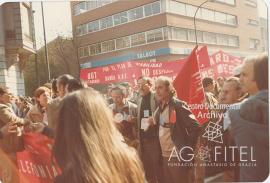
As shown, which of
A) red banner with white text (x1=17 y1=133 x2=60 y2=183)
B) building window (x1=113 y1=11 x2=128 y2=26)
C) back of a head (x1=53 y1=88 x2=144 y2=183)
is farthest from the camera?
red banner with white text (x1=17 y1=133 x2=60 y2=183)

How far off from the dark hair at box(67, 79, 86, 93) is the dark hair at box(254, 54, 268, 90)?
1086 millimetres

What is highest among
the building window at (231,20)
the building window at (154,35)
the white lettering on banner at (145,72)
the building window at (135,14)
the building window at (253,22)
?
the building window at (135,14)

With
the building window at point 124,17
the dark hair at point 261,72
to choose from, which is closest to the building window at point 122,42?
the building window at point 124,17

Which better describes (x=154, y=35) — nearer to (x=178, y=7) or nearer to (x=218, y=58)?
(x=178, y=7)

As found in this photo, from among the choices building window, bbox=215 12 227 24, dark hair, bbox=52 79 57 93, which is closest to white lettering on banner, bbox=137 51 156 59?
building window, bbox=215 12 227 24

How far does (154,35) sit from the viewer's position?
Answer: 2.58 m

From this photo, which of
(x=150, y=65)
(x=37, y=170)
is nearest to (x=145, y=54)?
(x=150, y=65)

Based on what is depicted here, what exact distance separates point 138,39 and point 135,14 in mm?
163

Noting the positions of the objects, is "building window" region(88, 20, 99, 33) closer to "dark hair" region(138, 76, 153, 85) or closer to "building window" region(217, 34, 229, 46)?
"dark hair" region(138, 76, 153, 85)

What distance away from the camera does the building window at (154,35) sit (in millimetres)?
2557

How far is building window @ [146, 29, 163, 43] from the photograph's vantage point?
2557 mm

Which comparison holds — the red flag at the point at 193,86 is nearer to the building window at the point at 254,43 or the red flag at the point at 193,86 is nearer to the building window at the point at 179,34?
the building window at the point at 179,34

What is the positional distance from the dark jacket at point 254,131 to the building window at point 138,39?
71 centimetres

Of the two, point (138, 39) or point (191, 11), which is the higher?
point (191, 11)
